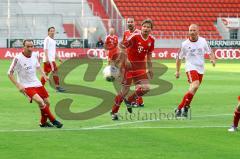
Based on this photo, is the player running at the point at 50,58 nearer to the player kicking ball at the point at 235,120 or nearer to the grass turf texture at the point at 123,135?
the grass turf texture at the point at 123,135

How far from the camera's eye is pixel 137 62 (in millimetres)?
18156

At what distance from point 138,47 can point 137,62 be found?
0.66 meters

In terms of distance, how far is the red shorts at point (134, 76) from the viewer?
17706mm

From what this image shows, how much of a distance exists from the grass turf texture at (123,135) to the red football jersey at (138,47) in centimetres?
138

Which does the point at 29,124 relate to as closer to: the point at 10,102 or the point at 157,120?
the point at 157,120

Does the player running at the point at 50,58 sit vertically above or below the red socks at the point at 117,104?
above

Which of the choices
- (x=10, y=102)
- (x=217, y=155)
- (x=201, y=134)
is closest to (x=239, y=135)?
(x=201, y=134)

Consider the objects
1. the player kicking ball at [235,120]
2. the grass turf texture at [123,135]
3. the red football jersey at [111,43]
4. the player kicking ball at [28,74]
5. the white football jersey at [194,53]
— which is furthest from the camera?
the red football jersey at [111,43]

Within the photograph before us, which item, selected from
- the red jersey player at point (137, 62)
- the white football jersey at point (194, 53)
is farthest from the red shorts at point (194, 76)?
the red jersey player at point (137, 62)

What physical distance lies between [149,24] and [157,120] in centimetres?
223

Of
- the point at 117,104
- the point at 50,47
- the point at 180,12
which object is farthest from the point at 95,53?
the point at 117,104

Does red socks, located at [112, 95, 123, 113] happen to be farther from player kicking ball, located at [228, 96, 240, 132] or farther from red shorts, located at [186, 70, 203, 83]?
player kicking ball, located at [228, 96, 240, 132]

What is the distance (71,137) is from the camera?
1349cm

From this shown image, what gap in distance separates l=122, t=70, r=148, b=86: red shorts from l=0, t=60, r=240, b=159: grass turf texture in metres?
0.84
